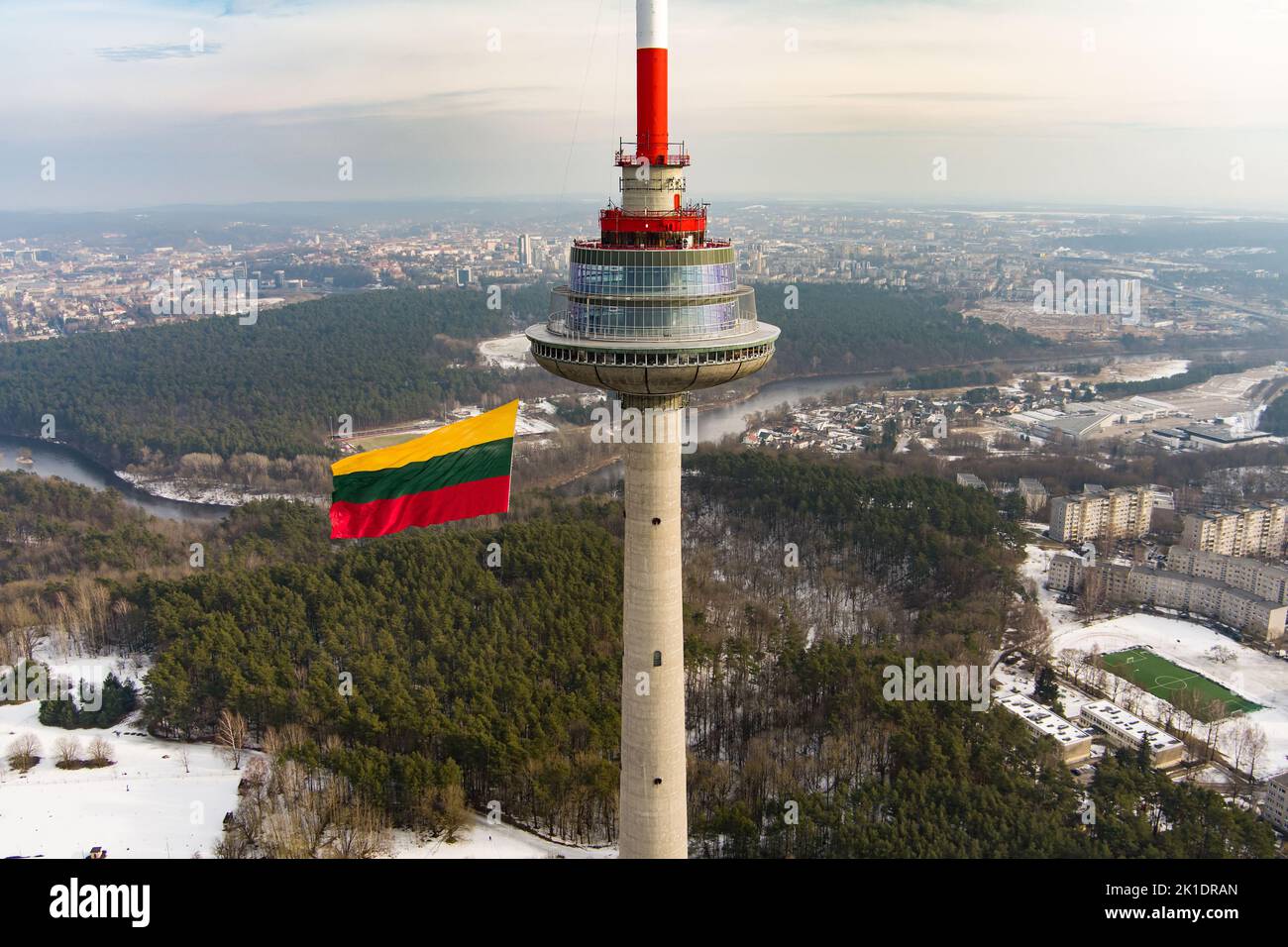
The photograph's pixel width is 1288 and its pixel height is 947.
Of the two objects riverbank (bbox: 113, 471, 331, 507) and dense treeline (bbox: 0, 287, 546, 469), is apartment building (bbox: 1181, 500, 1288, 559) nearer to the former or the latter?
riverbank (bbox: 113, 471, 331, 507)

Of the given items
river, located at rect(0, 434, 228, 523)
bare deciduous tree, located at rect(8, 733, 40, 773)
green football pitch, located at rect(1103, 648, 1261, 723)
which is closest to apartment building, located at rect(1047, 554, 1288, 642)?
green football pitch, located at rect(1103, 648, 1261, 723)

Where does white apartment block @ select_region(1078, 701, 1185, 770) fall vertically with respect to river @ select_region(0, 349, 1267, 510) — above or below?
below

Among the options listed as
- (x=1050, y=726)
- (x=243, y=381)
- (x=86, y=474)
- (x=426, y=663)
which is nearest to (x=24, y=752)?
(x=426, y=663)

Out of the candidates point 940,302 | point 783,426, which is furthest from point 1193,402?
point 940,302

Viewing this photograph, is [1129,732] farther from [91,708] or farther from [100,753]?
[91,708]

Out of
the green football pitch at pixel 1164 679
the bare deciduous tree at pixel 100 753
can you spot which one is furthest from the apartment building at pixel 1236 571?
the bare deciduous tree at pixel 100 753
